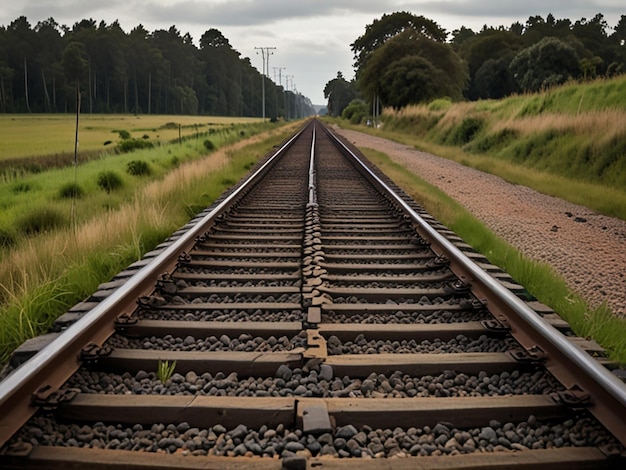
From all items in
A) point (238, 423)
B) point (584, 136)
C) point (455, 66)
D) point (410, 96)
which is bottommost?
point (238, 423)

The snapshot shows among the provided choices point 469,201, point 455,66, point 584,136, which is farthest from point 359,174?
point 455,66

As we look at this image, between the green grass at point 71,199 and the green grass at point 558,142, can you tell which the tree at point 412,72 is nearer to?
the green grass at point 558,142

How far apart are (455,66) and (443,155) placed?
34.3m

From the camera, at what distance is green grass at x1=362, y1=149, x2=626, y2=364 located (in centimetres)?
355

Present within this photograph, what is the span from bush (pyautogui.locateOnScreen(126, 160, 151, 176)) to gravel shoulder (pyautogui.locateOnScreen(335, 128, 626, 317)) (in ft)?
22.7

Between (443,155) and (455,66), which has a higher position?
(455,66)

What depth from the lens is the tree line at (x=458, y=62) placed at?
146 ft

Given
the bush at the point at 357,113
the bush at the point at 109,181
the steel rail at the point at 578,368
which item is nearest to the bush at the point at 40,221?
the bush at the point at 109,181

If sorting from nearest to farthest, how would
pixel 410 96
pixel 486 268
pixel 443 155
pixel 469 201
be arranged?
pixel 486 268, pixel 469 201, pixel 443 155, pixel 410 96

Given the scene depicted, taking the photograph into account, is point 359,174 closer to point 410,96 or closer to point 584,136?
point 584,136

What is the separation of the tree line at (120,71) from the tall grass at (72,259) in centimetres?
4851

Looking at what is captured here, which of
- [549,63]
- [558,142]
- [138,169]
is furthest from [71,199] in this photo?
[549,63]

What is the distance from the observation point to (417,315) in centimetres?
364

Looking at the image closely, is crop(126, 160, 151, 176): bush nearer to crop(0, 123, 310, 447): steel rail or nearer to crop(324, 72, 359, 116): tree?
crop(0, 123, 310, 447): steel rail
